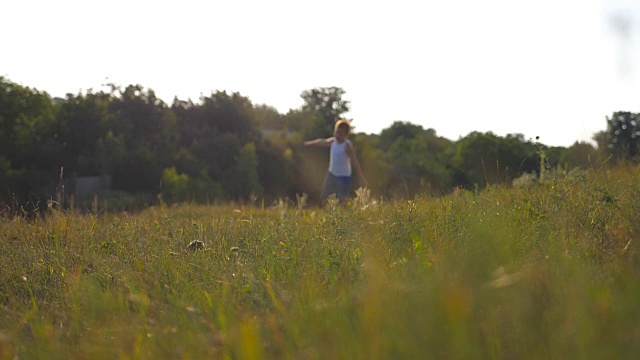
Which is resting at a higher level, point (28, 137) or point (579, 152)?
point (28, 137)

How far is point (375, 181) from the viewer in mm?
30656

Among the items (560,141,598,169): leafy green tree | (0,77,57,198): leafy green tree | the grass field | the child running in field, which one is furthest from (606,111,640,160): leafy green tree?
(0,77,57,198): leafy green tree

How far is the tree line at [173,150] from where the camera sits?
891 inches

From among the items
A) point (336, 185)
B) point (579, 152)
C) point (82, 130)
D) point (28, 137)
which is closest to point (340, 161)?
point (336, 185)

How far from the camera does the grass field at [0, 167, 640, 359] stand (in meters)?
2.27

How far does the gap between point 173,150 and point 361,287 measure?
25.2 metres

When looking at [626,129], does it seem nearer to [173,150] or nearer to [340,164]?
[340,164]

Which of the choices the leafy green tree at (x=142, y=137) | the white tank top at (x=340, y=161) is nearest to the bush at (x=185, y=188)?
the leafy green tree at (x=142, y=137)

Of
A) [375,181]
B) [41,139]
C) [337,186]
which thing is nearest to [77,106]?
[41,139]

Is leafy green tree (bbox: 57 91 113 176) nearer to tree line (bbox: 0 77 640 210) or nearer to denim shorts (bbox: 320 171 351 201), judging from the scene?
tree line (bbox: 0 77 640 210)

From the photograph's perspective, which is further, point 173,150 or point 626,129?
point 173,150

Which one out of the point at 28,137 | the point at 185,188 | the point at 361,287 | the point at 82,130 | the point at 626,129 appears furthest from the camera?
the point at 82,130

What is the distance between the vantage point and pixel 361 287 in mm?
2924

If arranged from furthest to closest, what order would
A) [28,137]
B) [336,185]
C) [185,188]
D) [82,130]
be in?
[82,130] → [28,137] → [185,188] → [336,185]
